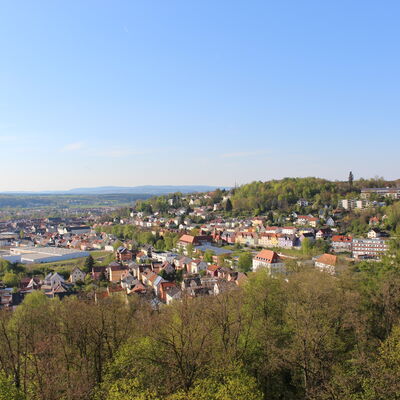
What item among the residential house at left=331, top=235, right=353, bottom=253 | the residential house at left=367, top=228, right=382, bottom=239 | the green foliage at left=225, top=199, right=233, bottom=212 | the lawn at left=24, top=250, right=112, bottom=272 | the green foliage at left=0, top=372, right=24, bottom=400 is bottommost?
the lawn at left=24, top=250, right=112, bottom=272

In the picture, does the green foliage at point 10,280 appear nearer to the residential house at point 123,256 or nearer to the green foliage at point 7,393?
the residential house at point 123,256

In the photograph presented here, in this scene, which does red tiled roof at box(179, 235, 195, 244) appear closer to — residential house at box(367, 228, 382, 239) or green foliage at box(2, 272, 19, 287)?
green foliage at box(2, 272, 19, 287)

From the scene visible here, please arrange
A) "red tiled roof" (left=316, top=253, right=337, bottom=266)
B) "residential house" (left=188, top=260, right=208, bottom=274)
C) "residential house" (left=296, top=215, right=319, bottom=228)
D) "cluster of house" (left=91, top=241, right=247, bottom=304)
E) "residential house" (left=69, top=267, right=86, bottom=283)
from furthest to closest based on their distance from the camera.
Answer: "residential house" (left=296, top=215, right=319, bottom=228) < "residential house" (left=188, top=260, right=208, bottom=274) < "residential house" (left=69, top=267, right=86, bottom=283) < "red tiled roof" (left=316, top=253, right=337, bottom=266) < "cluster of house" (left=91, top=241, right=247, bottom=304)

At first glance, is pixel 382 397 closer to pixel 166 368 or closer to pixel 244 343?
pixel 244 343

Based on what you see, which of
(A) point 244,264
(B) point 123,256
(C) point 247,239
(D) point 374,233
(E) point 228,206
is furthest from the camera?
(E) point 228,206

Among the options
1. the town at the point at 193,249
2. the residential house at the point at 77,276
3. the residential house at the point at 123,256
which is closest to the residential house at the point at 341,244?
the town at the point at 193,249

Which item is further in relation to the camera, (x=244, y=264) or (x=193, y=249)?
(x=193, y=249)

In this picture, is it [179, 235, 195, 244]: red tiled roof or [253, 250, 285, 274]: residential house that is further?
[179, 235, 195, 244]: red tiled roof

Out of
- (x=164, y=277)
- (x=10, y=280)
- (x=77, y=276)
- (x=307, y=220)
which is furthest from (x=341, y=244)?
(x=10, y=280)

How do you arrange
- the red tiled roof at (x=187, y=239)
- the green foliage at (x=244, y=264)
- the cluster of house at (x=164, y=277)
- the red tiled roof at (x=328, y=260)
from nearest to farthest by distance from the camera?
the cluster of house at (x=164, y=277) < the red tiled roof at (x=328, y=260) < the green foliage at (x=244, y=264) < the red tiled roof at (x=187, y=239)

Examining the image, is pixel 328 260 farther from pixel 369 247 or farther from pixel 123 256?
pixel 123 256

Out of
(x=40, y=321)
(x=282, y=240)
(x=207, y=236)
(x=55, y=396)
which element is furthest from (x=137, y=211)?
(x=55, y=396)

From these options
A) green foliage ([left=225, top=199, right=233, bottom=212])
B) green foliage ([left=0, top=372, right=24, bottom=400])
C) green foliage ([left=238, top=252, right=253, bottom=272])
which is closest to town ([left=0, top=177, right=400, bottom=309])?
green foliage ([left=225, top=199, right=233, bottom=212])
